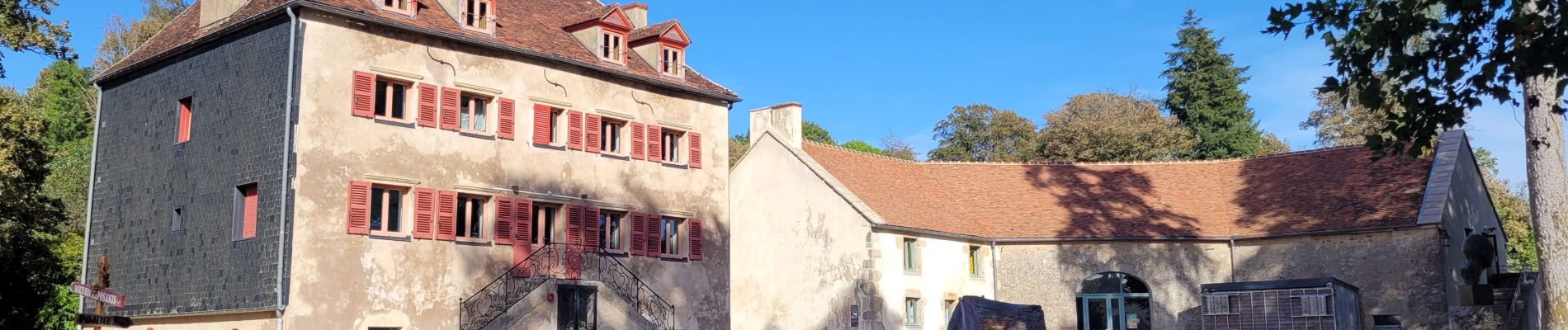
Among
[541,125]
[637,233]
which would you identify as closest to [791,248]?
[637,233]

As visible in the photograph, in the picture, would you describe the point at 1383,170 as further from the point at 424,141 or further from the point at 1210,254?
the point at 424,141

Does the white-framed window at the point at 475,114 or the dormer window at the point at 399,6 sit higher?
the dormer window at the point at 399,6

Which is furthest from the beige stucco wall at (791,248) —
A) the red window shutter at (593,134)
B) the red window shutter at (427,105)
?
the red window shutter at (427,105)

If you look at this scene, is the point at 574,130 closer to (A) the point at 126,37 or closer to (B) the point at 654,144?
(B) the point at 654,144

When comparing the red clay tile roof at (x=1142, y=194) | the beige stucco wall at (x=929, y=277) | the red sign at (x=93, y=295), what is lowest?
the red sign at (x=93, y=295)

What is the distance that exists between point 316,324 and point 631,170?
323 inches

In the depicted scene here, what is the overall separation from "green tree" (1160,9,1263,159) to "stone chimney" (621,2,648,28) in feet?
104

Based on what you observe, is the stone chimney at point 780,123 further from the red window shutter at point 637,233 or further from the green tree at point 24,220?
the green tree at point 24,220

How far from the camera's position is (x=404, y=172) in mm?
24375

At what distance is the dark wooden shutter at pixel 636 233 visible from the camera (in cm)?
2841

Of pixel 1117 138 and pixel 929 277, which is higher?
pixel 1117 138

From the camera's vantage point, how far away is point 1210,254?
35031 millimetres

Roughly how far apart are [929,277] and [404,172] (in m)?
15.3

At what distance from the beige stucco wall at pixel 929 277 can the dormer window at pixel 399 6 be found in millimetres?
13451
